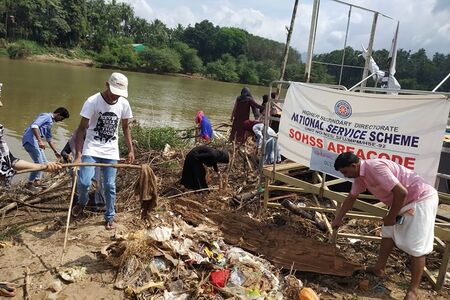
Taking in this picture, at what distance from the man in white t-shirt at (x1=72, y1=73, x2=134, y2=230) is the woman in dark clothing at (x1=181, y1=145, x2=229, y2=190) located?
5.52ft

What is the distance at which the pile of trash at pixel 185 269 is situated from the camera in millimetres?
3669

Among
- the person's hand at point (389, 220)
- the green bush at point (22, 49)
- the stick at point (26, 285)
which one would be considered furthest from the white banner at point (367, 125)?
the green bush at point (22, 49)

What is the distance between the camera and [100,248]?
14.2ft

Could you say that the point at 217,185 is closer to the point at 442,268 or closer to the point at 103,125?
the point at 103,125

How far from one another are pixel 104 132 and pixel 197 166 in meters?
1.95

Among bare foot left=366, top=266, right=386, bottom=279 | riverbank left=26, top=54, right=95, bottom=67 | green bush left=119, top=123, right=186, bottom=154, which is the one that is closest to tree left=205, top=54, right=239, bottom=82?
riverbank left=26, top=54, right=95, bottom=67

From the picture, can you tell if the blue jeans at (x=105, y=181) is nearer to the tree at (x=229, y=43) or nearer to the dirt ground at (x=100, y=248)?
the dirt ground at (x=100, y=248)

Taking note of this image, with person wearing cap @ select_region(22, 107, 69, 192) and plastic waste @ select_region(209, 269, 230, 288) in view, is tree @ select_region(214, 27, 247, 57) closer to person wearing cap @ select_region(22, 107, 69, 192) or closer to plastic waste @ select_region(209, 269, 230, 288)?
person wearing cap @ select_region(22, 107, 69, 192)

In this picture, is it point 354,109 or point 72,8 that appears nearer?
point 354,109

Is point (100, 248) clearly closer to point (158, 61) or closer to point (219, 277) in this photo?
point (219, 277)

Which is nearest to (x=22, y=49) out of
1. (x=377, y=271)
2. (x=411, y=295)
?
(x=377, y=271)

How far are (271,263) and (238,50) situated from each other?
100121 millimetres

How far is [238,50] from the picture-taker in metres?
101

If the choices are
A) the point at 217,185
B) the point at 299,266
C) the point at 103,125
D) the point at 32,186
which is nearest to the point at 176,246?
the point at 299,266
